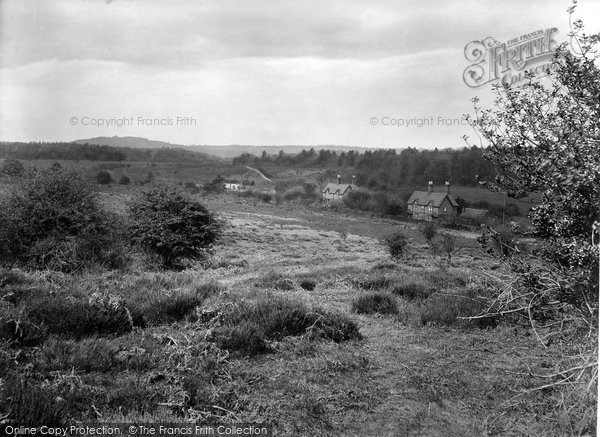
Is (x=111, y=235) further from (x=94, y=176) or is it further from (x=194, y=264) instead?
(x=194, y=264)

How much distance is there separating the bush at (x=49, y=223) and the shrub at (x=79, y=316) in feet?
14.9

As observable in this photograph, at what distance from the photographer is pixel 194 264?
1314cm

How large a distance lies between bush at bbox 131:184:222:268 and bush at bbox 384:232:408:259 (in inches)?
220

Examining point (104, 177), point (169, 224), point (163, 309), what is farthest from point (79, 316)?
point (104, 177)

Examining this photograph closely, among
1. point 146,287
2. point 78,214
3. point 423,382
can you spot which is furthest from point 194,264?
point 423,382

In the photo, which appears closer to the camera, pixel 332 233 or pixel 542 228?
pixel 542 228

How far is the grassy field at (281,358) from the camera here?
4234mm

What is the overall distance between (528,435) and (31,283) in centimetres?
813

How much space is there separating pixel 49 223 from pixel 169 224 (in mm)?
3047

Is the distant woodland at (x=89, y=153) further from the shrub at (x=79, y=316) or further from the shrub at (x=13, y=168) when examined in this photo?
the shrub at (x=79, y=316)

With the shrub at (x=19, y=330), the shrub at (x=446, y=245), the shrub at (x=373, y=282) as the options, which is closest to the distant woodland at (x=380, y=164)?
the shrub at (x=446, y=245)

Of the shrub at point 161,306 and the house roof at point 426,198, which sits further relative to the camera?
the house roof at point 426,198

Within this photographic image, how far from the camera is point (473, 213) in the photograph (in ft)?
39.3

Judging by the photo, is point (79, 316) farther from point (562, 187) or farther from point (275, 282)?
point (562, 187)
